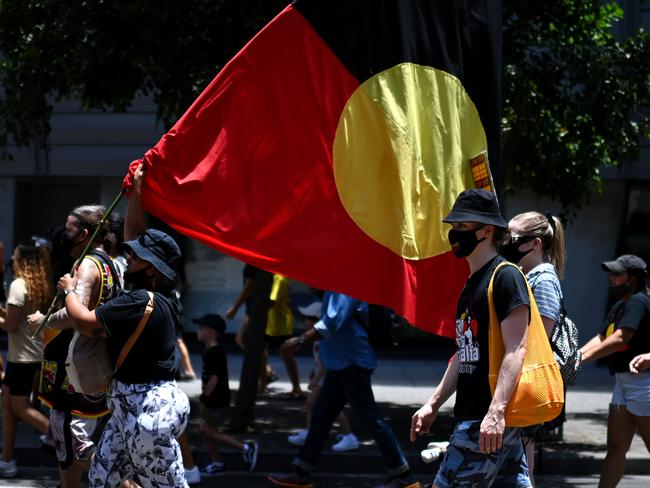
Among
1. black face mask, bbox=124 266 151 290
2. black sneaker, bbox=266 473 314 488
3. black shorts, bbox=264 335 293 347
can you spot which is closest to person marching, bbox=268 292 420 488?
black sneaker, bbox=266 473 314 488

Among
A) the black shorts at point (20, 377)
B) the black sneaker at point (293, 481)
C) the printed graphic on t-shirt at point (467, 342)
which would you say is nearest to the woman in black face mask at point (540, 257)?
the printed graphic on t-shirt at point (467, 342)

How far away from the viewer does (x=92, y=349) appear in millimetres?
5648

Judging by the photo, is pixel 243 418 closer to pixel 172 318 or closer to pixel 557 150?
pixel 557 150

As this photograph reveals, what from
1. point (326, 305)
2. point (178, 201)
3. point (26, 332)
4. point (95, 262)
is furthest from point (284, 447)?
point (178, 201)

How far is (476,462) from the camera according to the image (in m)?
4.85

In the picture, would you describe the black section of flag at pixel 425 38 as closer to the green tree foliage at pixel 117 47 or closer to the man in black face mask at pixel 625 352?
the man in black face mask at pixel 625 352

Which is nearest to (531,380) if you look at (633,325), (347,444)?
(633,325)

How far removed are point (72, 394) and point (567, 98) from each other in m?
5.58

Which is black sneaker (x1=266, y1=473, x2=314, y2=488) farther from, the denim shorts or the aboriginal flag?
the aboriginal flag

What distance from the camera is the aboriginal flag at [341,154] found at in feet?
18.9

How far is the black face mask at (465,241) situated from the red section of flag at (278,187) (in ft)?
2.75

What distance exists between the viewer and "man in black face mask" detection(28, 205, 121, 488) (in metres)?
6.61

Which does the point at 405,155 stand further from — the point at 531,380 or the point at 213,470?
the point at 213,470

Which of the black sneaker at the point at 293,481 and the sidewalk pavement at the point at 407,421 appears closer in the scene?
the black sneaker at the point at 293,481
